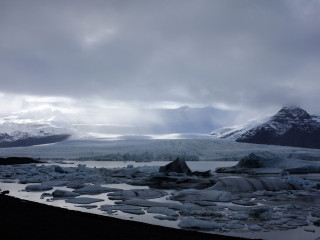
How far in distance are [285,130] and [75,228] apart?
596 ft

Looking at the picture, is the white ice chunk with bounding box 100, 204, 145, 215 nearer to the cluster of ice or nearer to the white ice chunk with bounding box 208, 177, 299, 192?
the cluster of ice

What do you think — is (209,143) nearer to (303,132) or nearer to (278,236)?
(278,236)

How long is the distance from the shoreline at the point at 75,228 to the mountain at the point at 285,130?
150 m

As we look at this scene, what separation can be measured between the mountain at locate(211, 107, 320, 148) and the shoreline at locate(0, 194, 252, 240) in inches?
5914

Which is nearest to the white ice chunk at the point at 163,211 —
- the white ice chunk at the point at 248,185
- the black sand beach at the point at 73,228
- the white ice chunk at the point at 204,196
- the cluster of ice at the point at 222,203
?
the cluster of ice at the point at 222,203

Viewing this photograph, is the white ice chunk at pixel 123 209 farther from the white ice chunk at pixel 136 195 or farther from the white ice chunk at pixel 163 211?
the white ice chunk at pixel 136 195

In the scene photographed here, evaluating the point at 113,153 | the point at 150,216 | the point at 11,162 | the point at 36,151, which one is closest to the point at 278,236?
the point at 150,216

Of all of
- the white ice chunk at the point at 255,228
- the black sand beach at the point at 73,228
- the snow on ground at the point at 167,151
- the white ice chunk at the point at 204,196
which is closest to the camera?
the black sand beach at the point at 73,228

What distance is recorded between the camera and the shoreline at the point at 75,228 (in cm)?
702

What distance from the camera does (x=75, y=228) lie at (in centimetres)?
780

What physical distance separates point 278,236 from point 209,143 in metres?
51.6

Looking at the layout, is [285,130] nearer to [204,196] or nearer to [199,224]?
[204,196]

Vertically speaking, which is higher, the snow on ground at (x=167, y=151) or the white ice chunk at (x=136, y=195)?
the snow on ground at (x=167, y=151)

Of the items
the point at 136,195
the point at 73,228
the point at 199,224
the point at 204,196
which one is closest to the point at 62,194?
the point at 136,195
